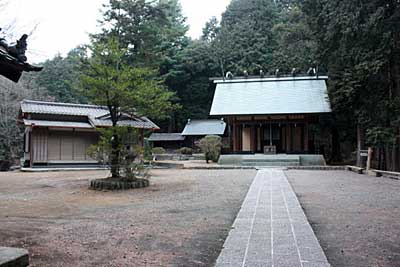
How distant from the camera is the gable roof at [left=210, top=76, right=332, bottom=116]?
22.5m

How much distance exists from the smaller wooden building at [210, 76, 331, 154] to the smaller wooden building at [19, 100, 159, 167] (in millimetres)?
6116

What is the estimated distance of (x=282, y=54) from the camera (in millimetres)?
32281

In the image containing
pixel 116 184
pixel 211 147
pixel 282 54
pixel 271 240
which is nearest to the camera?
pixel 271 240

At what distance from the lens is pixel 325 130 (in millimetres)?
24484

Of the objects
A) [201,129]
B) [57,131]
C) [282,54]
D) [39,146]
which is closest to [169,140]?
[201,129]

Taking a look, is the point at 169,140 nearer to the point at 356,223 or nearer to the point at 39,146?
the point at 39,146

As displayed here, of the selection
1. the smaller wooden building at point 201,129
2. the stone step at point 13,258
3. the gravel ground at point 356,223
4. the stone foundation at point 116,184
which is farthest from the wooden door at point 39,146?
the stone step at point 13,258

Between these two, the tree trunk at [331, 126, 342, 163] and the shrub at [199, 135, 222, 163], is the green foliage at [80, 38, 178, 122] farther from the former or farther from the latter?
the tree trunk at [331, 126, 342, 163]

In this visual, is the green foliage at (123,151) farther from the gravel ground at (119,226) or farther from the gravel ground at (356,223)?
the gravel ground at (356,223)

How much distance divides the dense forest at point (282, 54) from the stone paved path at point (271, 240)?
321 inches

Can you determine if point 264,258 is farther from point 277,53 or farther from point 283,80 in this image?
point 277,53

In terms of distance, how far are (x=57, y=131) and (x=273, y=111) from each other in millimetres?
13151

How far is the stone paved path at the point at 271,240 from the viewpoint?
140 inches

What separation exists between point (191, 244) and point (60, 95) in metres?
33.4
